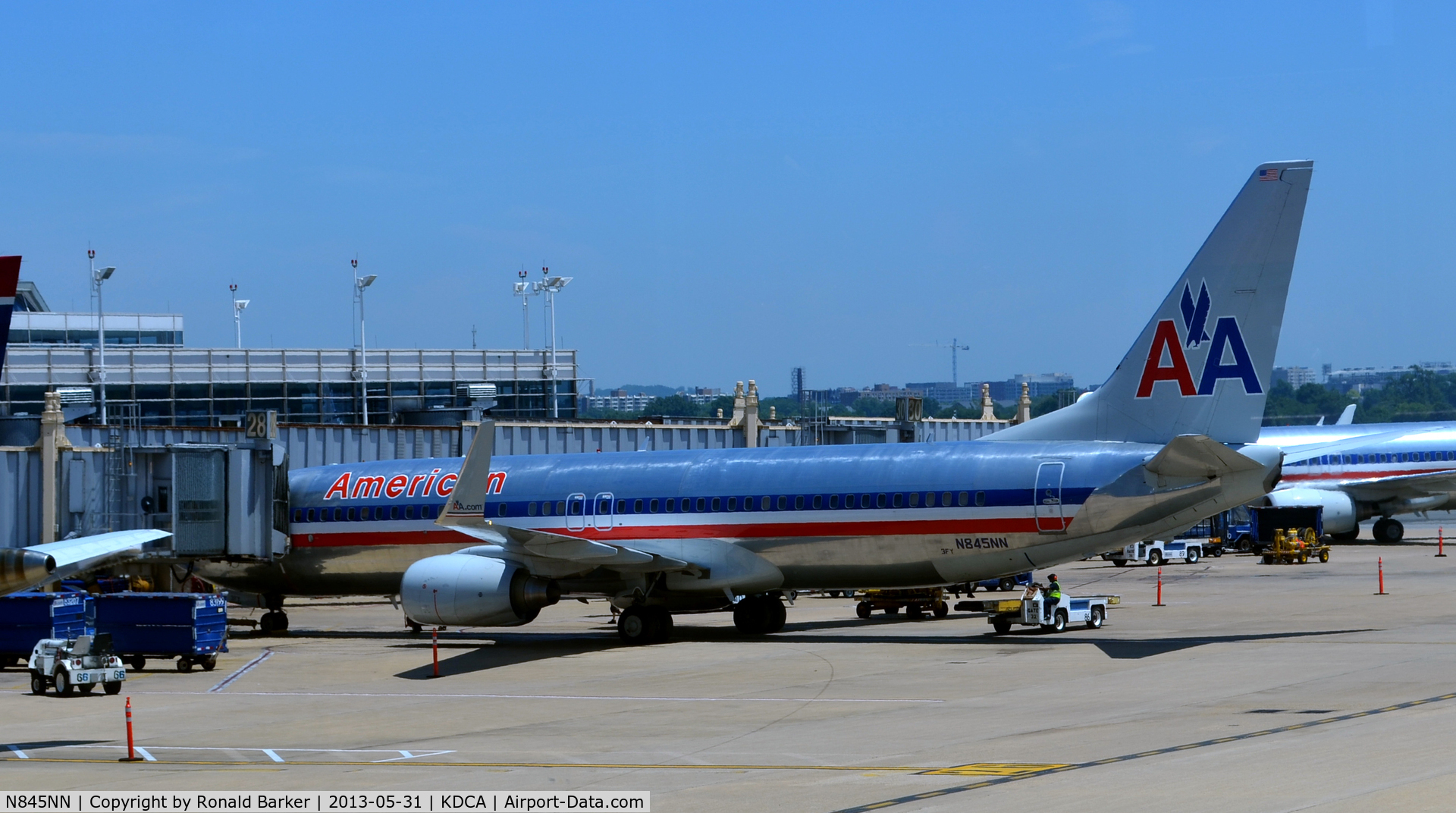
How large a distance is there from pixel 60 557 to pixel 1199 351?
62.8ft

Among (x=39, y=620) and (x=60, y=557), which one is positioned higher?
(x=60, y=557)

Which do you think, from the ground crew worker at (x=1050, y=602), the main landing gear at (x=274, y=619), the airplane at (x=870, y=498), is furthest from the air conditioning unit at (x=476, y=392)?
the ground crew worker at (x=1050, y=602)

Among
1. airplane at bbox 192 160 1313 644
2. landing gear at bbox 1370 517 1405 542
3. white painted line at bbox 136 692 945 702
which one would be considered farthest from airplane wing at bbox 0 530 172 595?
landing gear at bbox 1370 517 1405 542

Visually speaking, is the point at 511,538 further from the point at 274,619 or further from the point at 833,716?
the point at 274,619

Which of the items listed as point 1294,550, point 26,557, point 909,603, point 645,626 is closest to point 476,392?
point 1294,550

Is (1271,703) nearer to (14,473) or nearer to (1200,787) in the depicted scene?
(1200,787)

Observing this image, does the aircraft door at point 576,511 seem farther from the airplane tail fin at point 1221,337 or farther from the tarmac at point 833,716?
the airplane tail fin at point 1221,337

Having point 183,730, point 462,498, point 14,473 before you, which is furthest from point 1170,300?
point 14,473

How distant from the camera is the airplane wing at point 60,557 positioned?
1474cm

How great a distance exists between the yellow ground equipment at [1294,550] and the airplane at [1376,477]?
4371 mm

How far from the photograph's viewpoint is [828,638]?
31.9m

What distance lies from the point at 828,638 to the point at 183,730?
14175 millimetres

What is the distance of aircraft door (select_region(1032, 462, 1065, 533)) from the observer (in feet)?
92.9

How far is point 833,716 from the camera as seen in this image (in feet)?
68.5
